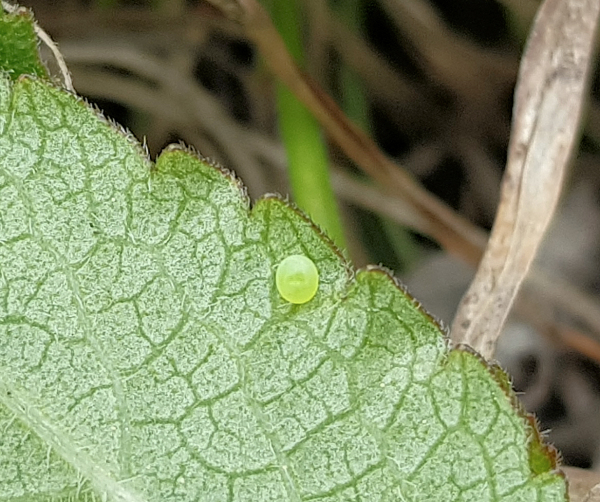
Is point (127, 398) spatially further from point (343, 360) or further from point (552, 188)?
point (552, 188)

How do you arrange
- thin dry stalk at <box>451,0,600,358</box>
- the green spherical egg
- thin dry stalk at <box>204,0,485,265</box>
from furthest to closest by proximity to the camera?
thin dry stalk at <box>204,0,485,265</box>, thin dry stalk at <box>451,0,600,358</box>, the green spherical egg

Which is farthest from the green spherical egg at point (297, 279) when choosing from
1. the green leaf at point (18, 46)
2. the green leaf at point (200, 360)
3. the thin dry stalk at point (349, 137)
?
the thin dry stalk at point (349, 137)

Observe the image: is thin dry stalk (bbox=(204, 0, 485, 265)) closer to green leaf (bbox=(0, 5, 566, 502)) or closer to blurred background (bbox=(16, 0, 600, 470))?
blurred background (bbox=(16, 0, 600, 470))

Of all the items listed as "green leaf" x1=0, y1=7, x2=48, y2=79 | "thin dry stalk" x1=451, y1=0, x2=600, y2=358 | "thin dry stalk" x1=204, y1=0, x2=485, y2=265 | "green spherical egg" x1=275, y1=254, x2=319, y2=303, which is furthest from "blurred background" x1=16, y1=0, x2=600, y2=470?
"green spherical egg" x1=275, y1=254, x2=319, y2=303

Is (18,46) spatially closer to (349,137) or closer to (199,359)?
(199,359)

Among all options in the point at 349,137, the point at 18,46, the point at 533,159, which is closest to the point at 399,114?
the point at 349,137

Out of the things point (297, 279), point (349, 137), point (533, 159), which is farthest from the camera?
point (349, 137)
